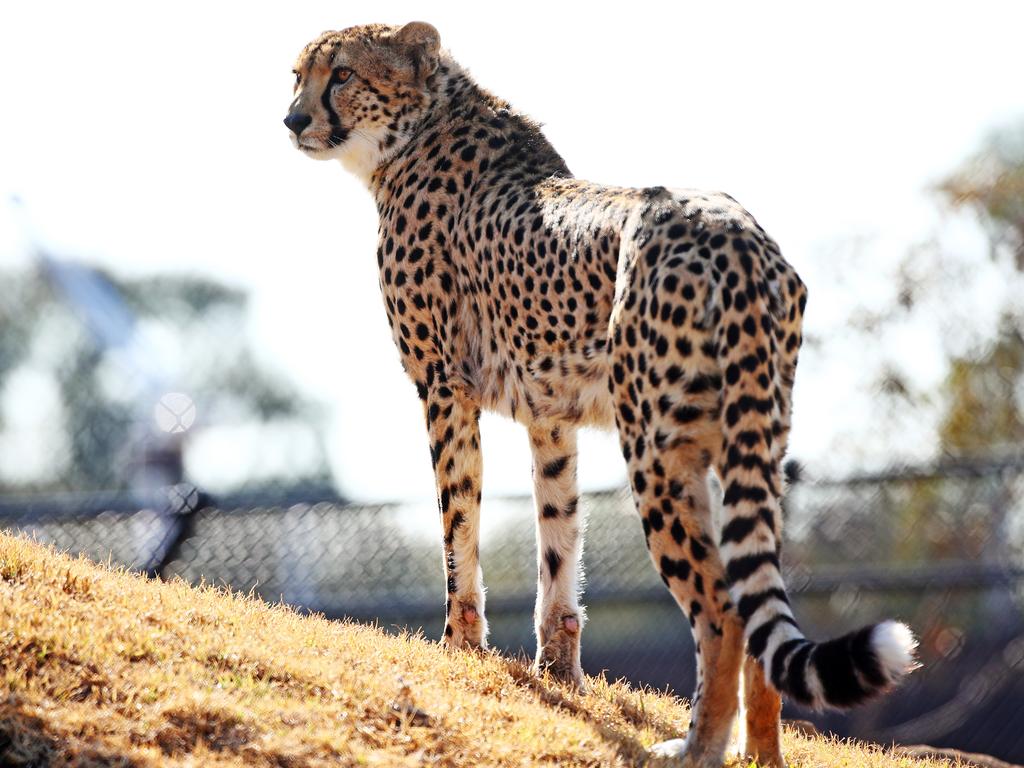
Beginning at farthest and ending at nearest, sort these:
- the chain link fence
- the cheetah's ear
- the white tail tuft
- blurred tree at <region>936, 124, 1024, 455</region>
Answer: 1. blurred tree at <region>936, 124, 1024, 455</region>
2. the chain link fence
3. the cheetah's ear
4. the white tail tuft

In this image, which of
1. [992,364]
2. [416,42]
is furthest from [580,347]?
[992,364]

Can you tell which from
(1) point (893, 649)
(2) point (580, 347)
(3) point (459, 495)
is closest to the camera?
(1) point (893, 649)

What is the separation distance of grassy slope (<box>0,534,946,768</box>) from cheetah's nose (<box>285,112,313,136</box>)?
1.96m

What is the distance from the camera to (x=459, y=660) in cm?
506

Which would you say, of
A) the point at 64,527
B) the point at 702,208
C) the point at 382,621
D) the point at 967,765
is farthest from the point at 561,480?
the point at 64,527

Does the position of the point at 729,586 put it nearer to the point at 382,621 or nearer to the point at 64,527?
the point at 382,621

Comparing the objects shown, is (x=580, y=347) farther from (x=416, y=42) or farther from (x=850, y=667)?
(x=416, y=42)

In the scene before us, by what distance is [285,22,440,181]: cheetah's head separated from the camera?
603 centimetres

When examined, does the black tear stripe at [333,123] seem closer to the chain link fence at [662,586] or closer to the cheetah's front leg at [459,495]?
the cheetah's front leg at [459,495]

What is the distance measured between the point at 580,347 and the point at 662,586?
334cm

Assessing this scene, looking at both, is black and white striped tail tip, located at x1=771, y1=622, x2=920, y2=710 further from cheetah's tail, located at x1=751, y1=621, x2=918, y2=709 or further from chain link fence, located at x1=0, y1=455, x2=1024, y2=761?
chain link fence, located at x1=0, y1=455, x2=1024, y2=761

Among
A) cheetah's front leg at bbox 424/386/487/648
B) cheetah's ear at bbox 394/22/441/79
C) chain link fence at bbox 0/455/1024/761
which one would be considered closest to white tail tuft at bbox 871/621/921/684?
cheetah's front leg at bbox 424/386/487/648

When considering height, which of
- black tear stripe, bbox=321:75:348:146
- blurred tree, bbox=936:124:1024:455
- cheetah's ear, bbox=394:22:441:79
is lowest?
blurred tree, bbox=936:124:1024:455

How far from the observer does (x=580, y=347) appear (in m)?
4.76
